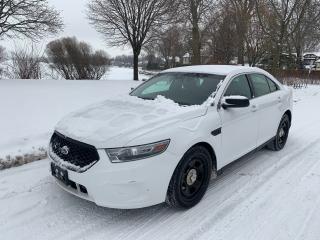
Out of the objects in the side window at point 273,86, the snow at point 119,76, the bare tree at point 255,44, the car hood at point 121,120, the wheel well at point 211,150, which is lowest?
the snow at point 119,76

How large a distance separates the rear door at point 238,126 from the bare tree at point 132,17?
15678 millimetres

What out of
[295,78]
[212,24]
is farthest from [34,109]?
[295,78]

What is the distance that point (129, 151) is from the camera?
10.6 feet

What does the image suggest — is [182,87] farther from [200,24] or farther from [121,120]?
[200,24]

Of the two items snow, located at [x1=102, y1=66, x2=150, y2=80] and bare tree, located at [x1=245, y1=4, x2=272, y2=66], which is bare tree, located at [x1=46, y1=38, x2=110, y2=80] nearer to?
snow, located at [x1=102, y1=66, x2=150, y2=80]

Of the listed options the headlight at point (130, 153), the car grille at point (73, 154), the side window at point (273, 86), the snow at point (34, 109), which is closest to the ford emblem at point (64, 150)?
the car grille at point (73, 154)

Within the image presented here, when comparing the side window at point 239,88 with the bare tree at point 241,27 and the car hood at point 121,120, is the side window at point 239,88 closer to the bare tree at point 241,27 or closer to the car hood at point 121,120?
the car hood at point 121,120

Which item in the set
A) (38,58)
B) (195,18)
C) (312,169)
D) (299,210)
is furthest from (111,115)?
(195,18)

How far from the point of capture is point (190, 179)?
375 centimetres

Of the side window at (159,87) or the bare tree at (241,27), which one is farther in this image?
the bare tree at (241,27)

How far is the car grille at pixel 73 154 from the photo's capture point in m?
3.31

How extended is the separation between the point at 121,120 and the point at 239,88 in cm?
192

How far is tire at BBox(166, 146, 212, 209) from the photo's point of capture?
3.53m

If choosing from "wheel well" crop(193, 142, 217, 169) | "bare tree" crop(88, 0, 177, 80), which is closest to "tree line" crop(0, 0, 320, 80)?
"bare tree" crop(88, 0, 177, 80)
